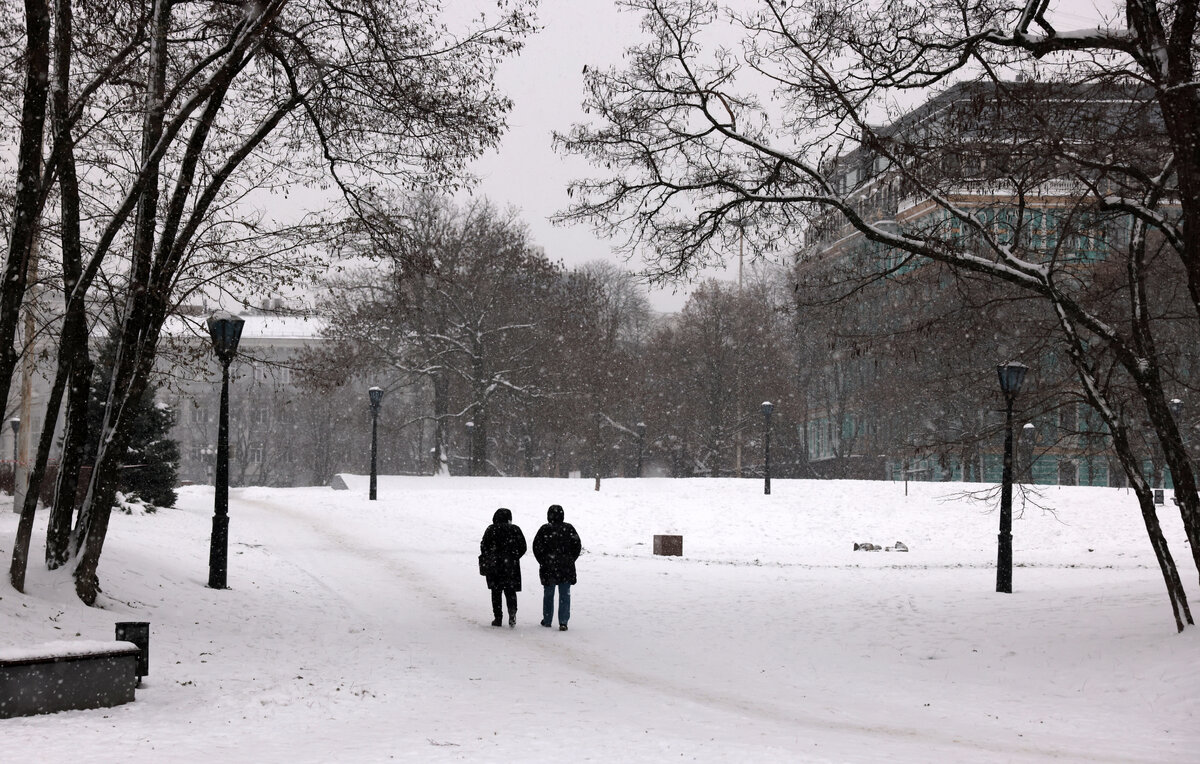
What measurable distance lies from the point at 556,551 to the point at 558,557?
0.08 metres

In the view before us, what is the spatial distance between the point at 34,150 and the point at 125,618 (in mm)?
5047

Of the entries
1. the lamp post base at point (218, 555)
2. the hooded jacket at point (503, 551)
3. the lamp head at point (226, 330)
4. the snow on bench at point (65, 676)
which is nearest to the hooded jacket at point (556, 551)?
the hooded jacket at point (503, 551)

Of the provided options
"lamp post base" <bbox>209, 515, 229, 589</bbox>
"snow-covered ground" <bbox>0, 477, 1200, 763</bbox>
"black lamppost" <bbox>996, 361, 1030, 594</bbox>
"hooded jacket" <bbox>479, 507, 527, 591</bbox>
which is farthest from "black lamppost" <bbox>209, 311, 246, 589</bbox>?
"black lamppost" <bbox>996, 361, 1030, 594</bbox>

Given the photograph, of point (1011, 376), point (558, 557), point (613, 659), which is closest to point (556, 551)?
point (558, 557)

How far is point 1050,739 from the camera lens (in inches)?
354

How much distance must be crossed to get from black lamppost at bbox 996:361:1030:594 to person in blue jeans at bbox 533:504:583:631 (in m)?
7.51

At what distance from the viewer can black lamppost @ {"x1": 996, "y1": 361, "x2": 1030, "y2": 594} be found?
17.5 meters

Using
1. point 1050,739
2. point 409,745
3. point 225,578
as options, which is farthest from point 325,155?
point 1050,739

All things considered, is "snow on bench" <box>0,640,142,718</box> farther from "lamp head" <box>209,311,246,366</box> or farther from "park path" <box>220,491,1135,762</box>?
"lamp head" <box>209,311,246,366</box>

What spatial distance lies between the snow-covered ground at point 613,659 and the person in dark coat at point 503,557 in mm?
430

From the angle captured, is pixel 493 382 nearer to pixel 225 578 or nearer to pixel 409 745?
pixel 225 578

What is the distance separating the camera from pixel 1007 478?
17547 mm

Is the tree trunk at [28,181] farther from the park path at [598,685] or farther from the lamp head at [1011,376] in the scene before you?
the lamp head at [1011,376]

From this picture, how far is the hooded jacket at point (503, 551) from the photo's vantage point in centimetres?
1386
